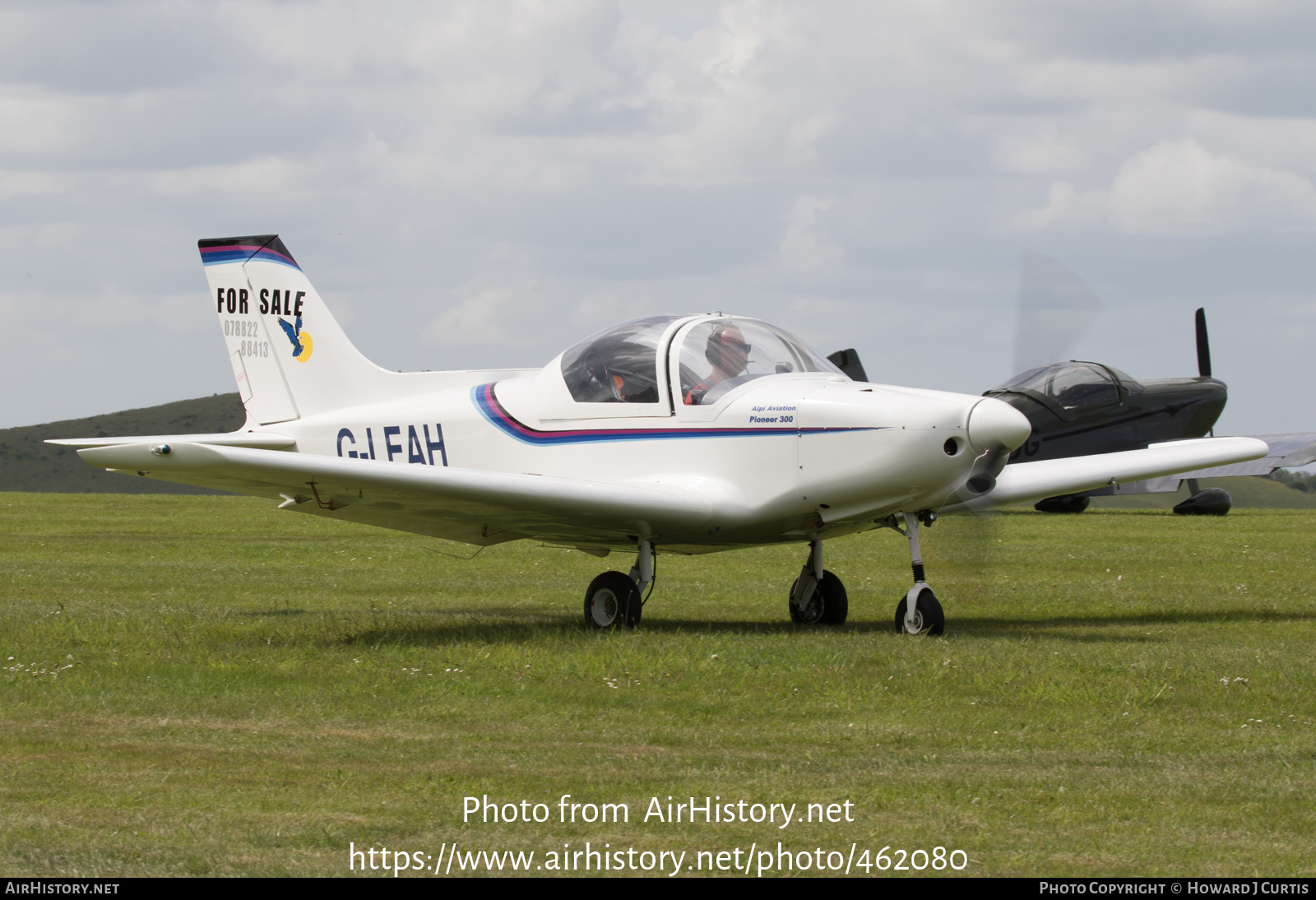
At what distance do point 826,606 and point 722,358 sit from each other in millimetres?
2416

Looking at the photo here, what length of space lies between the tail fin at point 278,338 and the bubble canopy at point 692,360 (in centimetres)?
308

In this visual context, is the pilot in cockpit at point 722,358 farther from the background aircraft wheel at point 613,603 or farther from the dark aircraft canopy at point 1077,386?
the dark aircraft canopy at point 1077,386

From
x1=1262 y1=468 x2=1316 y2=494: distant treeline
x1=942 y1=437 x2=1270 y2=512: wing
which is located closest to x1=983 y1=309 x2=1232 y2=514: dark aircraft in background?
x1=942 y1=437 x2=1270 y2=512: wing

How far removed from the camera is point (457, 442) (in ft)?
39.9

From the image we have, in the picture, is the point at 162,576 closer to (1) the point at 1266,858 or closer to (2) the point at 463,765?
(2) the point at 463,765

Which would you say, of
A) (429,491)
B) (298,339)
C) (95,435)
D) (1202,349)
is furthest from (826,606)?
(95,435)

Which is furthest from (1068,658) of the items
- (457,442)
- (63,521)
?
(63,521)

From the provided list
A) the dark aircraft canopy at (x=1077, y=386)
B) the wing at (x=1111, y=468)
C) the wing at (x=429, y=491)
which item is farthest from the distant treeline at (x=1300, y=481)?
the wing at (x=429, y=491)

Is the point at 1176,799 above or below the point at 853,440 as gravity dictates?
below

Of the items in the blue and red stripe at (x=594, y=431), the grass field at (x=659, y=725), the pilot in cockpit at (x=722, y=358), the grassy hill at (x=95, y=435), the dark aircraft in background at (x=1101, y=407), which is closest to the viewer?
the grass field at (x=659, y=725)

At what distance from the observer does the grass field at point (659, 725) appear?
5.21 m

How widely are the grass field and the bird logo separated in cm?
244
